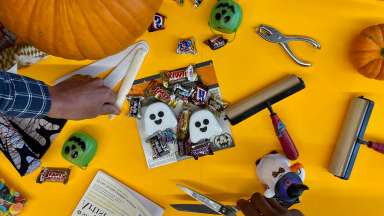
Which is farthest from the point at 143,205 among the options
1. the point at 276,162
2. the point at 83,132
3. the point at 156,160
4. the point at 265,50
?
the point at 265,50

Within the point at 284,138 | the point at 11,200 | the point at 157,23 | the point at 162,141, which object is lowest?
the point at 11,200

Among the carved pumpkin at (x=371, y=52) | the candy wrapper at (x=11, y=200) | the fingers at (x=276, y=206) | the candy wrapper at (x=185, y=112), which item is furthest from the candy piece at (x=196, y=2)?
the candy wrapper at (x=11, y=200)

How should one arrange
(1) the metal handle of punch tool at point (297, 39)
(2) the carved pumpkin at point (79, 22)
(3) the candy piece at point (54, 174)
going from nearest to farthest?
(2) the carved pumpkin at point (79, 22)
(1) the metal handle of punch tool at point (297, 39)
(3) the candy piece at point (54, 174)

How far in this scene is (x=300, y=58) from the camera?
962 mm

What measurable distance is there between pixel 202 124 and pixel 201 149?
0.06 m

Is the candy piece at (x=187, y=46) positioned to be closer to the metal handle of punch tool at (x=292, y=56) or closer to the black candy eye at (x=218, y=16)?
the black candy eye at (x=218, y=16)

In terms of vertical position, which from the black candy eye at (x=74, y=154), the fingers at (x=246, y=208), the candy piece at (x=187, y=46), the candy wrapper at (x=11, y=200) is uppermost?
the candy piece at (x=187, y=46)

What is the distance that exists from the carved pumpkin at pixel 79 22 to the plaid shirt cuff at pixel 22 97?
0.08 meters

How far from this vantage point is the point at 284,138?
0.97 m

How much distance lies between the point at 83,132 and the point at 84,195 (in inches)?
5.9

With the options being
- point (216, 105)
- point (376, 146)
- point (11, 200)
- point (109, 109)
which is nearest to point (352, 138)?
point (376, 146)

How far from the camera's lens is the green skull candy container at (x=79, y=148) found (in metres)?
1.00

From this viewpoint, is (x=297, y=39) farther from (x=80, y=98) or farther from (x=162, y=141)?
(x=80, y=98)

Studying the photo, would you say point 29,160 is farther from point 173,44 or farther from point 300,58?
point 300,58
